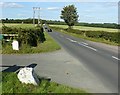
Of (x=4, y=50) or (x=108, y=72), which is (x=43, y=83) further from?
(x=4, y=50)

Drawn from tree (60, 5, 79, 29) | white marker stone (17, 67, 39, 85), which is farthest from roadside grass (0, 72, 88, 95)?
tree (60, 5, 79, 29)

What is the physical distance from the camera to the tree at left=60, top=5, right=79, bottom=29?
292 feet

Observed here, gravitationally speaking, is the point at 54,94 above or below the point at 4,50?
above

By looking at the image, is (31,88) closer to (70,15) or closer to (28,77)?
(28,77)

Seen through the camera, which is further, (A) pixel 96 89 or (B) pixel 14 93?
(A) pixel 96 89

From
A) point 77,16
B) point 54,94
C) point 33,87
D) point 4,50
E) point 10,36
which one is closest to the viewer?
point 54,94

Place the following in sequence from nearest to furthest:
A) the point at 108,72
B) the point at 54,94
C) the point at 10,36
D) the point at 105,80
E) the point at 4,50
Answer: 1. the point at 54,94
2. the point at 105,80
3. the point at 108,72
4. the point at 4,50
5. the point at 10,36

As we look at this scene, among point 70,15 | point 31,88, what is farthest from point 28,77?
point 70,15

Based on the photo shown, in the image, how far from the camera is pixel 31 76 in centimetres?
831

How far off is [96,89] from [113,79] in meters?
1.93

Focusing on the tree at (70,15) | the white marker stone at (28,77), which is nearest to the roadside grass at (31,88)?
the white marker stone at (28,77)

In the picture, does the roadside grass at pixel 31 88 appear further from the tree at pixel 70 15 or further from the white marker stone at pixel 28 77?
the tree at pixel 70 15

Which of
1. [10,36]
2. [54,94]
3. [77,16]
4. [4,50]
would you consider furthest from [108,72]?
[77,16]

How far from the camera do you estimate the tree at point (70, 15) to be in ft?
292
